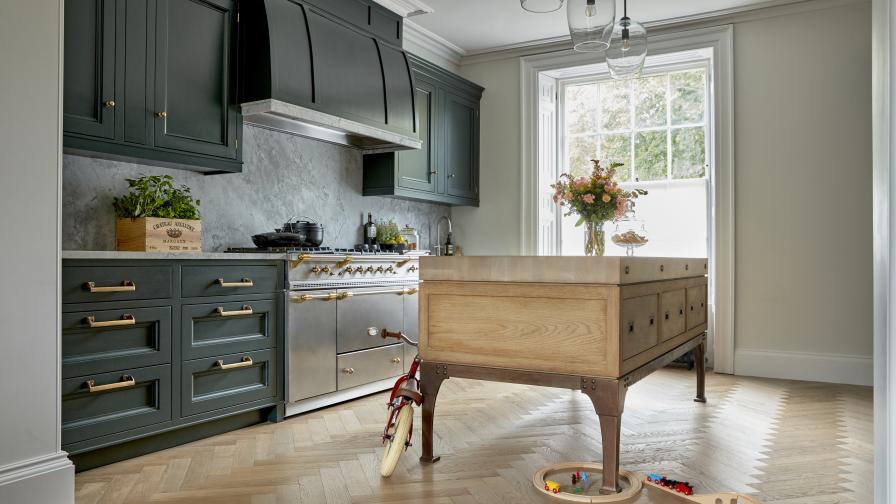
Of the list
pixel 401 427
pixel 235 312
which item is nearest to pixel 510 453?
pixel 401 427

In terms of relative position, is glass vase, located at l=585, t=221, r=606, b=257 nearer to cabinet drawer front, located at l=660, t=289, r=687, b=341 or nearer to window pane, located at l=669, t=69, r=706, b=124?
cabinet drawer front, located at l=660, t=289, r=687, b=341

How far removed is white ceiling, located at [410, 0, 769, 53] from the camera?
191 inches

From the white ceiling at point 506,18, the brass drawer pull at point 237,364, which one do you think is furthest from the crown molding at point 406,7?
the brass drawer pull at point 237,364

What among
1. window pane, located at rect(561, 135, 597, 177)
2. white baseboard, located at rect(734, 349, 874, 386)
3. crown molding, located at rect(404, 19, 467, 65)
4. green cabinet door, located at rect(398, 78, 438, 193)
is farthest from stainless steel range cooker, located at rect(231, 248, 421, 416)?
white baseboard, located at rect(734, 349, 874, 386)

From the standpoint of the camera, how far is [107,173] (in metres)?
3.28

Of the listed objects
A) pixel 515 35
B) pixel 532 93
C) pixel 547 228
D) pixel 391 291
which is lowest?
pixel 391 291

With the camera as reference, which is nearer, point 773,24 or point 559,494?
point 559,494

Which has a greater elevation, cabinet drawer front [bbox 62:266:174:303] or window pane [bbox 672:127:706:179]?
window pane [bbox 672:127:706:179]

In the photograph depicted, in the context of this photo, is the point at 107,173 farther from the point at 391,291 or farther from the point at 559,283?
the point at 559,283

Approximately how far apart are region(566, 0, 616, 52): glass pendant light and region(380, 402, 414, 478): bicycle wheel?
1.56 metres

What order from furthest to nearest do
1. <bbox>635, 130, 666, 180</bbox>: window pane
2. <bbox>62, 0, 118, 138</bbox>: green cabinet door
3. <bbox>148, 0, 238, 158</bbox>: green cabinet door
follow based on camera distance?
1. <bbox>635, 130, 666, 180</bbox>: window pane
2. <bbox>148, 0, 238, 158</bbox>: green cabinet door
3. <bbox>62, 0, 118, 138</bbox>: green cabinet door

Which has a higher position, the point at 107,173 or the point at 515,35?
the point at 515,35

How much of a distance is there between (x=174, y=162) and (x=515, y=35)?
3316 millimetres

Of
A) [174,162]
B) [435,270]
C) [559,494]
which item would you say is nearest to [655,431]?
[559,494]
